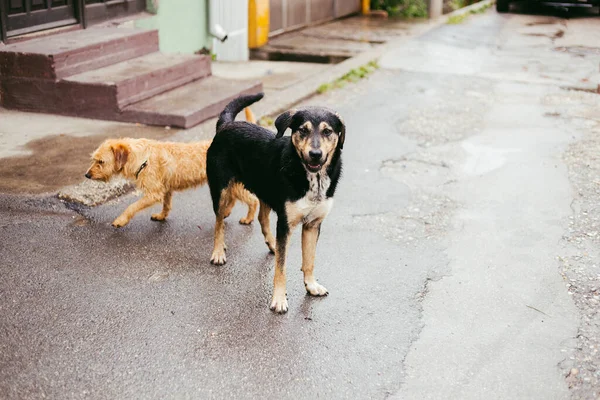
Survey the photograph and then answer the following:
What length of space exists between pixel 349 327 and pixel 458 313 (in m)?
0.72

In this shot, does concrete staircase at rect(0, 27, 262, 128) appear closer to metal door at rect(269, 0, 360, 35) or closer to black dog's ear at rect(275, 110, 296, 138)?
black dog's ear at rect(275, 110, 296, 138)

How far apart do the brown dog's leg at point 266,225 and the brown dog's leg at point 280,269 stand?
74cm

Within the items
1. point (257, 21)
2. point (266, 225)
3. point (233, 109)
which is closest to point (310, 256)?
point (266, 225)

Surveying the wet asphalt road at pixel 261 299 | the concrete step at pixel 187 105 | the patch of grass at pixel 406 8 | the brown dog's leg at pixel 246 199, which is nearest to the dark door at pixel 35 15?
the concrete step at pixel 187 105

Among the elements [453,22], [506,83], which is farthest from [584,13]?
[506,83]

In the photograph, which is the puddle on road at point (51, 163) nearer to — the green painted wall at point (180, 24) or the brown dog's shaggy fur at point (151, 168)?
the brown dog's shaggy fur at point (151, 168)

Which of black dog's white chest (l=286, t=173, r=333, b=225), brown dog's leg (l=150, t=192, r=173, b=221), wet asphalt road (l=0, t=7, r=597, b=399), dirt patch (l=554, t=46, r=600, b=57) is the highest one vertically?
black dog's white chest (l=286, t=173, r=333, b=225)

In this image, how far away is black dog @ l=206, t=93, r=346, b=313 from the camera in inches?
147

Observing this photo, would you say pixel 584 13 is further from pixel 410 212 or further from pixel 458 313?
pixel 458 313

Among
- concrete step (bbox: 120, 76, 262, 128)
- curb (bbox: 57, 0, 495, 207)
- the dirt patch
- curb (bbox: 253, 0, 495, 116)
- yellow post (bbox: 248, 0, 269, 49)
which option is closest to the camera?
curb (bbox: 57, 0, 495, 207)

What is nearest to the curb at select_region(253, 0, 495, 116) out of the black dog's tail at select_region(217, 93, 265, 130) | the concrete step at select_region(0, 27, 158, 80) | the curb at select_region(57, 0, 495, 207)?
the curb at select_region(57, 0, 495, 207)

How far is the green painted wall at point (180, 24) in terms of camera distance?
10.6 m

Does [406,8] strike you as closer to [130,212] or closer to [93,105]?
[93,105]

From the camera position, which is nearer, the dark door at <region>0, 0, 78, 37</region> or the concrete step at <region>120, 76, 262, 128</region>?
the concrete step at <region>120, 76, 262, 128</region>
